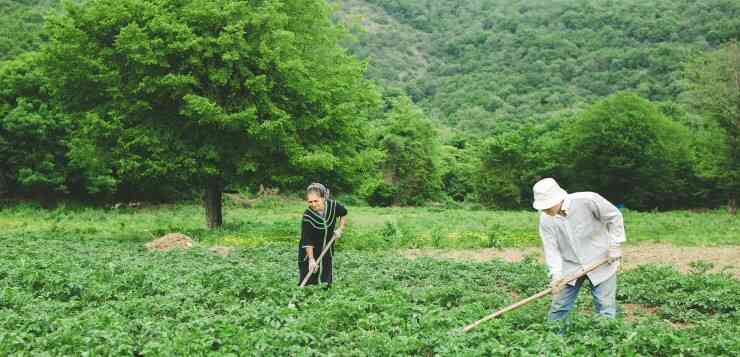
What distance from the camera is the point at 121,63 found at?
60.9ft

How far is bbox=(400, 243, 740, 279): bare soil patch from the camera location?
1378cm

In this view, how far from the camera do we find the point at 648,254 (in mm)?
15227

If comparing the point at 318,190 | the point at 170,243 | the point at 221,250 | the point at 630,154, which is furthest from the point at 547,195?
the point at 630,154

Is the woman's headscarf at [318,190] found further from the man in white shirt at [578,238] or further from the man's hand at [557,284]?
Answer: the man's hand at [557,284]

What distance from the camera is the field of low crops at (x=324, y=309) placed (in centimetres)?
627

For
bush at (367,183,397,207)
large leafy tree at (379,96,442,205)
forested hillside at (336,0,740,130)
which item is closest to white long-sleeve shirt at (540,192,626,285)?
bush at (367,183,397,207)

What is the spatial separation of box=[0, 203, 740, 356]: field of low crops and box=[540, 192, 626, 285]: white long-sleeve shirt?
58 centimetres

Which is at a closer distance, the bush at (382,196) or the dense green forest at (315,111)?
the dense green forest at (315,111)

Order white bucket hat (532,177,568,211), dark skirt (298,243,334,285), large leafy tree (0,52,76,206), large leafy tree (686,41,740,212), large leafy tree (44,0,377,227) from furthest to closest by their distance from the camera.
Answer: large leafy tree (0,52,76,206) < large leafy tree (686,41,740,212) < large leafy tree (44,0,377,227) < dark skirt (298,243,334,285) < white bucket hat (532,177,568,211)

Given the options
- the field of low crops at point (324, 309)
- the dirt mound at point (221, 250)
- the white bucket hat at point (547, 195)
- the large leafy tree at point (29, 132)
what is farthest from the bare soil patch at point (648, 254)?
the large leafy tree at point (29, 132)

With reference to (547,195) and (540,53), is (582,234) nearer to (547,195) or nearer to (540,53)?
(547,195)

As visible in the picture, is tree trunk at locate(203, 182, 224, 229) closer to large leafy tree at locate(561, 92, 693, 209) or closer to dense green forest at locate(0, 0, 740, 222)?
dense green forest at locate(0, 0, 740, 222)

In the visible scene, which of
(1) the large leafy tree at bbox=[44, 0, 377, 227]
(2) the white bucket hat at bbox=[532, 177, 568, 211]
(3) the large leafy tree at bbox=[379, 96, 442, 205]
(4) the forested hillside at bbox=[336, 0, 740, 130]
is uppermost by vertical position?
(4) the forested hillside at bbox=[336, 0, 740, 130]

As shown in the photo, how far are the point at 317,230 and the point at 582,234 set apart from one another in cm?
355
